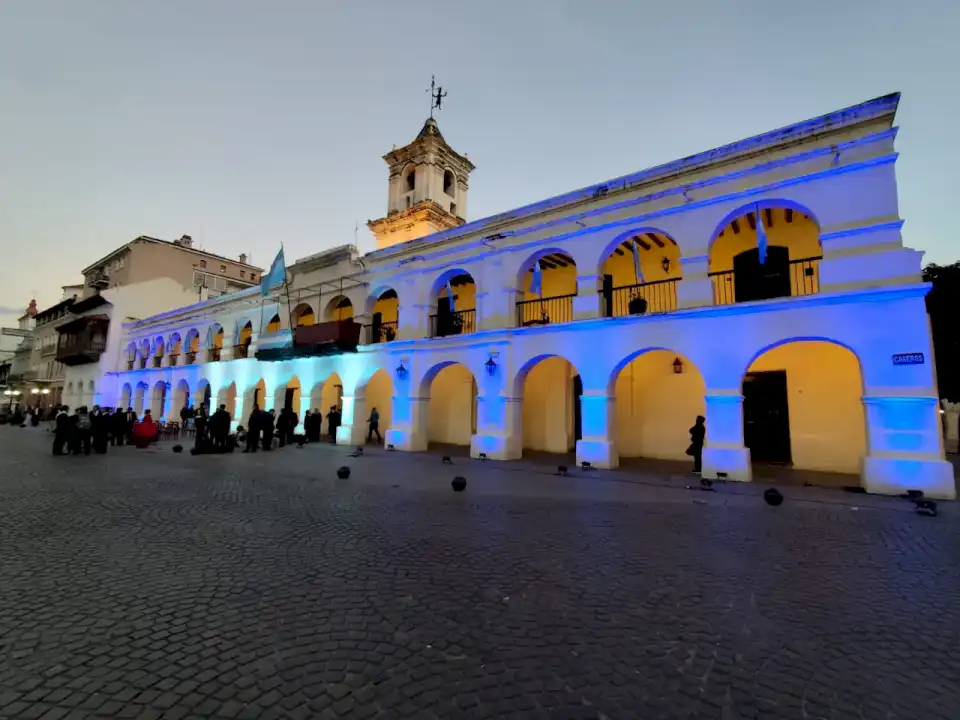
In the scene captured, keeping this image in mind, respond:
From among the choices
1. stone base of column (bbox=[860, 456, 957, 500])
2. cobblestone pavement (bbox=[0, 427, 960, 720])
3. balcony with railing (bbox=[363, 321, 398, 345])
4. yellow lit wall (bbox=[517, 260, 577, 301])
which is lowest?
cobblestone pavement (bbox=[0, 427, 960, 720])

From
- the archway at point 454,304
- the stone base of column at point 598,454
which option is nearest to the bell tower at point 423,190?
the archway at point 454,304

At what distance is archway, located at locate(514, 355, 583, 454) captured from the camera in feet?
60.4

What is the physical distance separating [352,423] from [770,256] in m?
17.2

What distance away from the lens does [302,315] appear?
974 inches

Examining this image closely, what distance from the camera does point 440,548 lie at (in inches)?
225

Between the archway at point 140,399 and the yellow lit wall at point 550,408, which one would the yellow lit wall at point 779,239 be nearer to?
the yellow lit wall at point 550,408

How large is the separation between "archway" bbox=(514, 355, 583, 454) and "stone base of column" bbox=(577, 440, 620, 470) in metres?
4.10

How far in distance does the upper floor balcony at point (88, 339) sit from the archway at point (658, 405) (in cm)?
4133

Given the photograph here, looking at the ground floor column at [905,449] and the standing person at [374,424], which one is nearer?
the ground floor column at [905,449]

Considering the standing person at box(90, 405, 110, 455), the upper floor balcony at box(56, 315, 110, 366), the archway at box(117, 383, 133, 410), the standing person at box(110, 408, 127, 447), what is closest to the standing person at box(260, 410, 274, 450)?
the standing person at box(90, 405, 110, 455)

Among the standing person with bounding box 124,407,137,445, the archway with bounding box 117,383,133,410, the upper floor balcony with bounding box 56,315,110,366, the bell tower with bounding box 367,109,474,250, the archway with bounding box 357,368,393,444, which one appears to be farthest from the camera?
the upper floor balcony with bounding box 56,315,110,366

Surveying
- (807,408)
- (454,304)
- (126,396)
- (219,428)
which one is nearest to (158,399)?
(126,396)

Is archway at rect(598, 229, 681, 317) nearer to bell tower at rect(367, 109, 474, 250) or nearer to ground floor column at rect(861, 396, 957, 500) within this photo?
ground floor column at rect(861, 396, 957, 500)

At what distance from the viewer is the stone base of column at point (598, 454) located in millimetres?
13609
